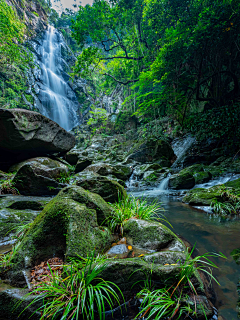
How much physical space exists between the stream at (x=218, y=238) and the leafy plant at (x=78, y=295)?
1.15 m

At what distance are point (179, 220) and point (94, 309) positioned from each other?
3.35 meters

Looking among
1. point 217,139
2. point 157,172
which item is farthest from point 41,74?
point 217,139

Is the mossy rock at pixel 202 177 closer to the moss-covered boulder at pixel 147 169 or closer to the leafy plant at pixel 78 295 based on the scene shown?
the moss-covered boulder at pixel 147 169

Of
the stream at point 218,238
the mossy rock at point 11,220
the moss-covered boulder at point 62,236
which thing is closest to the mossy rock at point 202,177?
the stream at point 218,238

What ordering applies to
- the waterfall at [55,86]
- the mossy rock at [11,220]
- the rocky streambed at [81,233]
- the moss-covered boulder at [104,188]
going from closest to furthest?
the rocky streambed at [81,233] < the mossy rock at [11,220] < the moss-covered boulder at [104,188] < the waterfall at [55,86]

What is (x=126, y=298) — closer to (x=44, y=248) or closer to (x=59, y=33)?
(x=44, y=248)

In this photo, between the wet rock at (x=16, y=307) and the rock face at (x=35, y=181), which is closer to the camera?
the wet rock at (x=16, y=307)

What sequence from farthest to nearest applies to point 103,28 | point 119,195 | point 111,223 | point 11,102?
1. point 11,102
2. point 103,28
3. point 119,195
4. point 111,223

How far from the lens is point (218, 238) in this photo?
9.87 ft

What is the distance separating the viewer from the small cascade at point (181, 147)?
11880mm

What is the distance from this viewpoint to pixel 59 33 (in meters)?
31.8

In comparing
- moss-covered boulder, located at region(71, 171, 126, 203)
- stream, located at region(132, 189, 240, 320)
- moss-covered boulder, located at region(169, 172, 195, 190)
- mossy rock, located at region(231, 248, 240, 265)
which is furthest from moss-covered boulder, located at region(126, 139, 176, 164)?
mossy rock, located at region(231, 248, 240, 265)

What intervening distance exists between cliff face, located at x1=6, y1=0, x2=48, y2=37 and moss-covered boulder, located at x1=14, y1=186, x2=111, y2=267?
107ft

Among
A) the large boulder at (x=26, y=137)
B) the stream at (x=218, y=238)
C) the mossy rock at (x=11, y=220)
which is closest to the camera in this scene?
the stream at (x=218, y=238)
